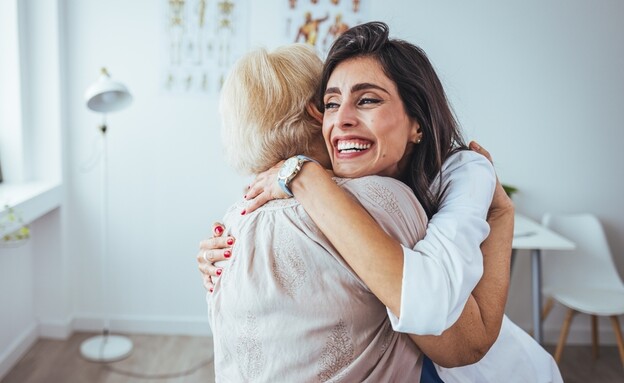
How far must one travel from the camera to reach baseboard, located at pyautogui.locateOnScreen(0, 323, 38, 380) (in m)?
3.31

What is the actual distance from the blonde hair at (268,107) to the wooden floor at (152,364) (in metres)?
2.35

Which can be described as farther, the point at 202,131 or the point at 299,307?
the point at 202,131

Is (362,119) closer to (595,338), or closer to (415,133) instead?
(415,133)

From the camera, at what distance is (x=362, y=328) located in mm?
1114

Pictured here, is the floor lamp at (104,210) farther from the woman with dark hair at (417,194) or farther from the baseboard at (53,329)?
the woman with dark hair at (417,194)

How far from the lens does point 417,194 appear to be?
4.44 feet

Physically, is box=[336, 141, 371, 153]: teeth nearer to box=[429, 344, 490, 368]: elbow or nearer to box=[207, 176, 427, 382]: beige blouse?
box=[207, 176, 427, 382]: beige blouse

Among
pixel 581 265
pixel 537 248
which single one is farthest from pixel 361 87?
pixel 581 265

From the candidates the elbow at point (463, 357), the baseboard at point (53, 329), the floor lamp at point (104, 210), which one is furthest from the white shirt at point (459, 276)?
the baseboard at point (53, 329)

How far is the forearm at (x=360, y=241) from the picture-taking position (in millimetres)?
1043

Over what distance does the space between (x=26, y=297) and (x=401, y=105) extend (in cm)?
310

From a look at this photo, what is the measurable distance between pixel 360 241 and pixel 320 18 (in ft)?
9.43

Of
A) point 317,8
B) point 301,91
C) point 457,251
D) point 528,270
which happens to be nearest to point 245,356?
point 457,251

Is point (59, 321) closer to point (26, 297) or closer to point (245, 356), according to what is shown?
point (26, 297)
